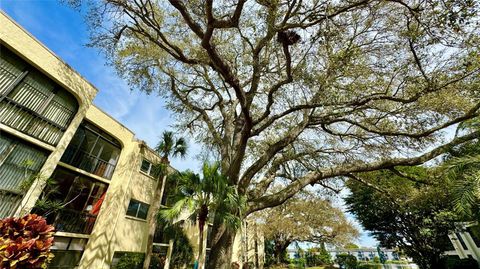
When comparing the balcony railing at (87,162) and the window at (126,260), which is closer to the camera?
the balcony railing at (87,162)

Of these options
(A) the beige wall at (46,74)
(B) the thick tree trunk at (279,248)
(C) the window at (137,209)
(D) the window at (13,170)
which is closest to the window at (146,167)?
(C) the window at (137,209)

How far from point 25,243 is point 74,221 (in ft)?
26.2

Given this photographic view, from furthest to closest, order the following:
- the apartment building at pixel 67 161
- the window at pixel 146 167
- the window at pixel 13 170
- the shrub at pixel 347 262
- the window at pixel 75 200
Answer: the shrub at pixel 347 262 → the window at pixel 146 167 → the window at pixel 75 200 → the apartment building at pixel 67 161 → the window at pixel 13 170

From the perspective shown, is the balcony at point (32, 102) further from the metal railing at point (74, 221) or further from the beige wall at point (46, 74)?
the metal railing at point (74, 221)

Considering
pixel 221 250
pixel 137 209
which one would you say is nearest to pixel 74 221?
pixel 137 209

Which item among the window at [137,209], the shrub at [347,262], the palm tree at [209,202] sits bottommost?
the shrub at [347,262]

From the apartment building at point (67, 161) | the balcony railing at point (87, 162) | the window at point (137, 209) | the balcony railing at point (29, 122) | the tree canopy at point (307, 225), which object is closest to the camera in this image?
the balcony railing at point (29, 122)

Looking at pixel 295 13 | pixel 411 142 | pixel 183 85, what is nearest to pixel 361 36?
pixel 295 13

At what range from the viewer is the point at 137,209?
13672 mm

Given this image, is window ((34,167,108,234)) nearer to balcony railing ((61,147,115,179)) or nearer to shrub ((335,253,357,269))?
balcony railing ((61,147,115,179))

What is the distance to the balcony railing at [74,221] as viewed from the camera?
9.64 m

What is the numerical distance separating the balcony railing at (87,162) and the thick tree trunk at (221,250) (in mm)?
7711

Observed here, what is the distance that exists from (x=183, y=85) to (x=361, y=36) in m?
8.56

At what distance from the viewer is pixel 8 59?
7.19 m
